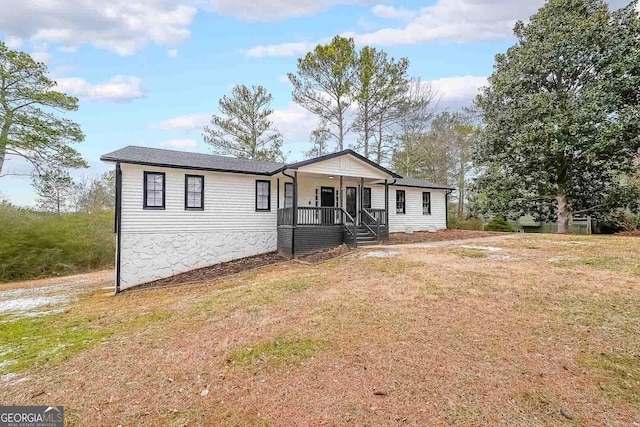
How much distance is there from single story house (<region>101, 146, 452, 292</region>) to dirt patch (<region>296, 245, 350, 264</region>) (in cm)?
54

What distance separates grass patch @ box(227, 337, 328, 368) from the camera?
4148mm

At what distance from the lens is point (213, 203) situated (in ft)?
41.0

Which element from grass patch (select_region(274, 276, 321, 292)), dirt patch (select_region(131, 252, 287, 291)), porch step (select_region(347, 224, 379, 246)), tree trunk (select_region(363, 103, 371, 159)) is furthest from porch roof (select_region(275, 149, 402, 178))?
tree trunk (select_region(363, 103, 371, 159))

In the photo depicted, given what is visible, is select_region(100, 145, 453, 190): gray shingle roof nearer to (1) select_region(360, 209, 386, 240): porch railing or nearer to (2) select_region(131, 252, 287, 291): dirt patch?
(1) select_region(360, 209, 386, 240): porch railing

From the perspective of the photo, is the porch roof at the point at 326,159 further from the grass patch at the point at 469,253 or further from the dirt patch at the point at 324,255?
the grass patch at the point at 469,253

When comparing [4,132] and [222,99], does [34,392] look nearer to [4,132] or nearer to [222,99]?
[4,132]

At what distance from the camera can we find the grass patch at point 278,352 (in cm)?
415

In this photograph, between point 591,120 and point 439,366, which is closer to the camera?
point 439,366

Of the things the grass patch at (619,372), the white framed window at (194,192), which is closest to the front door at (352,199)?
the white framed window at (194,192)

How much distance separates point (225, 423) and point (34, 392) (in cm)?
266

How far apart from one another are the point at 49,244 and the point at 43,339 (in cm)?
1205

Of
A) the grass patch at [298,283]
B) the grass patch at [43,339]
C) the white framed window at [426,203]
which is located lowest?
the grass patch at [43,339]

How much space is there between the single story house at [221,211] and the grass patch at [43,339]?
3533 millimetres

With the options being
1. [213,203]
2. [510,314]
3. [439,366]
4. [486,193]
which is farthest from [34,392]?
[486,193]
